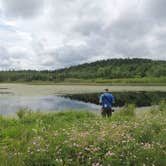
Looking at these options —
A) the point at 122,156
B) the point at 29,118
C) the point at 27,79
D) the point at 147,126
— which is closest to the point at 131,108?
the point at 29,118

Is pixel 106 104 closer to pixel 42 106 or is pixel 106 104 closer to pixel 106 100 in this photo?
pixel 106 100

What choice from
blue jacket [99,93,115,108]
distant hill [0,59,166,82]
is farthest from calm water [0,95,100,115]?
distant hill [0,59,166,82]

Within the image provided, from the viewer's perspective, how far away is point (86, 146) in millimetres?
4258

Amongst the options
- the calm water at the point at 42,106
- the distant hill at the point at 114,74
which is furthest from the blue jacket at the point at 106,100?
the distant hill at the point at 114,74

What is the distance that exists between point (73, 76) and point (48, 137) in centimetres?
10143

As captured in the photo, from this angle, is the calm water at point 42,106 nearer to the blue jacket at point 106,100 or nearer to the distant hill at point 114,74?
the blue jacket at point 106,100

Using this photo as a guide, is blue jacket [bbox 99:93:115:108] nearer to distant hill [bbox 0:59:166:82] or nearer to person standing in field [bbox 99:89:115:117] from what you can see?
person standing in field [bbox 99:89:115:117]

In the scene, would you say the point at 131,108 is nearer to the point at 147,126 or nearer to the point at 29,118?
the point at 29,118

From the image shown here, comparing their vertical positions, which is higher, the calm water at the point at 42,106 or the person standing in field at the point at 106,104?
the person standing in field at the point at 106,104

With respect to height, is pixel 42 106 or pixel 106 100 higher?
pixel 106 100

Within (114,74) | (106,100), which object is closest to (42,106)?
(106,100)

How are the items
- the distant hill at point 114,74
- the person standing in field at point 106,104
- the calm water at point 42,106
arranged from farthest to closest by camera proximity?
the distant hill at point 114,74 → the calm water at point 42,106 → the person standing in field at point 106,104

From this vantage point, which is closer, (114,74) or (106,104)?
(106,104)

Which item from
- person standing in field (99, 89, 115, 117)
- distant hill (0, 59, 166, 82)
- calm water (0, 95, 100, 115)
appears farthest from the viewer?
distant hill (0, 59, 166, 82)
